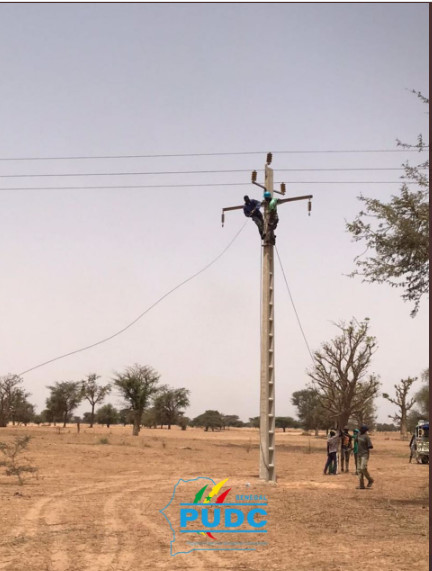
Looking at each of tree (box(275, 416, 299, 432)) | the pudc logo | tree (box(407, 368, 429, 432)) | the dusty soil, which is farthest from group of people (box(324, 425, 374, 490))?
tree (box(275, 416, 299, 432))

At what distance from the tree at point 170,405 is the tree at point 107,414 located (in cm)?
1153

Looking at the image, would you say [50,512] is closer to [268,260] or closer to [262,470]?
[262,470]

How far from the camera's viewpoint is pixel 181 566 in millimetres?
8953

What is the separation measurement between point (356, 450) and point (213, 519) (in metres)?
10.9

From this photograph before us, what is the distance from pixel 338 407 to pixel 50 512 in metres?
36.9

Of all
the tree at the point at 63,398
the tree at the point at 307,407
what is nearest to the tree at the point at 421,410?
the tree at the point at 307,407

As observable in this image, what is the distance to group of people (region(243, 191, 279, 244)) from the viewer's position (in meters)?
20.3

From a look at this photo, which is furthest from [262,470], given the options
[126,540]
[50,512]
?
[126,540]

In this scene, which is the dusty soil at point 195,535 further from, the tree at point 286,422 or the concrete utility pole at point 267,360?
the tree at point 286,422

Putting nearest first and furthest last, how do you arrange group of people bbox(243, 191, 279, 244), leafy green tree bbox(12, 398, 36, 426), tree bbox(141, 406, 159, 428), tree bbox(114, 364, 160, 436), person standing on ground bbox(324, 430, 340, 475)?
group of people bbox(243, 191, 279, 244), person standing on ground bbox(324, 430, 340, 475), tree bbox(114, 364, 160, 436), leafy green tree bbox(12, 398, 36, 426), tree bbox(141, 406, 159, 428)

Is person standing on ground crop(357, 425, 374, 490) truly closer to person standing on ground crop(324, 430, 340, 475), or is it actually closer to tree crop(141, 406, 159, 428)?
person standing on ground crop(324, 430, 340, 475)

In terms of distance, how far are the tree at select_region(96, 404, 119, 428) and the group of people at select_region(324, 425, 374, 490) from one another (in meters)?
90.3

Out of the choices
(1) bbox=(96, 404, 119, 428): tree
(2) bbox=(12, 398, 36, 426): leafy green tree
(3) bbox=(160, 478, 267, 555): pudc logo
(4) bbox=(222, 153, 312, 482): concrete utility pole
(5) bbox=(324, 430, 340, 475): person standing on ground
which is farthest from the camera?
(1) bbox=(96, 404, 119, 428): tree

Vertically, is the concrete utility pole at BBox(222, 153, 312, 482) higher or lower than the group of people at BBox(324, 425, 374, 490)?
higher
